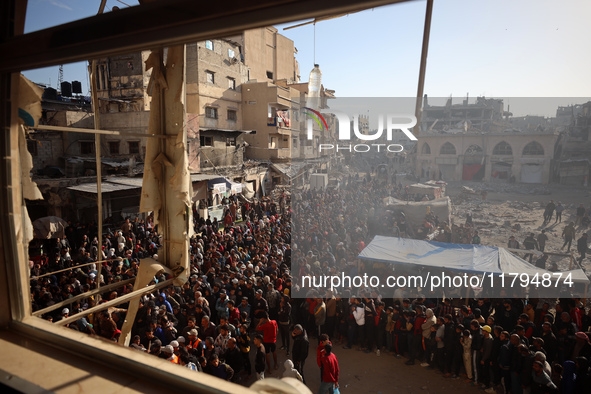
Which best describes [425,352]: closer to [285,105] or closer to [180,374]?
[180,374]

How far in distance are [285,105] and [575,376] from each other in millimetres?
23454

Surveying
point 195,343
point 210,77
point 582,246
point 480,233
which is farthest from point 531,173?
point 195,343

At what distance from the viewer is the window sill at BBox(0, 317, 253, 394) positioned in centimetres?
119

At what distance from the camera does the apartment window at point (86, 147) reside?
51.7ft

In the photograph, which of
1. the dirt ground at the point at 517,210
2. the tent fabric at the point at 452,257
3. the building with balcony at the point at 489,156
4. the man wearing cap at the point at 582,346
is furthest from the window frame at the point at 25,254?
the building with balcony at the point at 489,156

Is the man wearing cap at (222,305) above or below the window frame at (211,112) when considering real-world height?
below

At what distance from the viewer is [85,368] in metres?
1.34

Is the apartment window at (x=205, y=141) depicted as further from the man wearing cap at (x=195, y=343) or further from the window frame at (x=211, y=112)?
the man wearing cap at (x=195, y=343)

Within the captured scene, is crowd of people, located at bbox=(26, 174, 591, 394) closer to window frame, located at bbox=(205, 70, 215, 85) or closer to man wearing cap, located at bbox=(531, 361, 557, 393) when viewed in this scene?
man wearing cap, located at bbox=(531, 361, 557, 393)

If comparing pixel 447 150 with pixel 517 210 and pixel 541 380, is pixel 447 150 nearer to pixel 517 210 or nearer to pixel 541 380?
pixel 517 210

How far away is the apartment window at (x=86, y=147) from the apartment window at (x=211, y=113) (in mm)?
6853

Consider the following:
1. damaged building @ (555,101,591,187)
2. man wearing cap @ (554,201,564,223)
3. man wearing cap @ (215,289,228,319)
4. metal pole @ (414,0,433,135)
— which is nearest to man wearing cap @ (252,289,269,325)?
man wearing cap @ (215,289,228,319)

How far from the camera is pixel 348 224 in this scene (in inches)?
554

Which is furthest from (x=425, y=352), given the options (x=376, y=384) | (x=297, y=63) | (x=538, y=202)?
(x=297, y=63)
